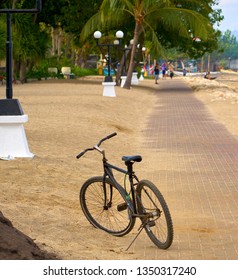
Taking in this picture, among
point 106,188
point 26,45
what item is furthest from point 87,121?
point 26,45

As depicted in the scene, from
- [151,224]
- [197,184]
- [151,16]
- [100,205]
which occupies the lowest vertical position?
[197,184]

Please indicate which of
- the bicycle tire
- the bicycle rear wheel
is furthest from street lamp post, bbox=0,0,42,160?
the bicycle tire

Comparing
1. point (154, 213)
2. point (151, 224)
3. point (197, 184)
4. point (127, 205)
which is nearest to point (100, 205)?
point (127, 205)

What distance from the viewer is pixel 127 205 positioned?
7.77 meters

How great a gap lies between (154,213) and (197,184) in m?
4.54

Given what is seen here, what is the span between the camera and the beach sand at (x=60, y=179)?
23.9 ft

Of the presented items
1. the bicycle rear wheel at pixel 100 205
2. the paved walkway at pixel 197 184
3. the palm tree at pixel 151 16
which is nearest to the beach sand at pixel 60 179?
the bicycle rear wheel at pixel 100 205

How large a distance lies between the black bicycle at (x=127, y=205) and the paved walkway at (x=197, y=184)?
22 centimetres

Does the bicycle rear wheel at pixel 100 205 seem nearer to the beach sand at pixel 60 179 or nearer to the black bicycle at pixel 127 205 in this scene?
the black bicycle at pixel 127 205

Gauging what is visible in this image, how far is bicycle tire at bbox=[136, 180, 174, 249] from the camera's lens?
24.1ft

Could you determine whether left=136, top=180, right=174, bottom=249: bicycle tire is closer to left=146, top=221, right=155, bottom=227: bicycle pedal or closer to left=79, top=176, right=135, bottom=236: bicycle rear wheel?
left=146, top=221, right=155, bottom=227: bicycle pedal

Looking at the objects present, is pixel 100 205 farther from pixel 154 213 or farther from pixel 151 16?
pixel 151 16

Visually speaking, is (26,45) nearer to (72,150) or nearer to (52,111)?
(52,111)

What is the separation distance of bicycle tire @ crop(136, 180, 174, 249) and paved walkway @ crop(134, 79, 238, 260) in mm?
122
